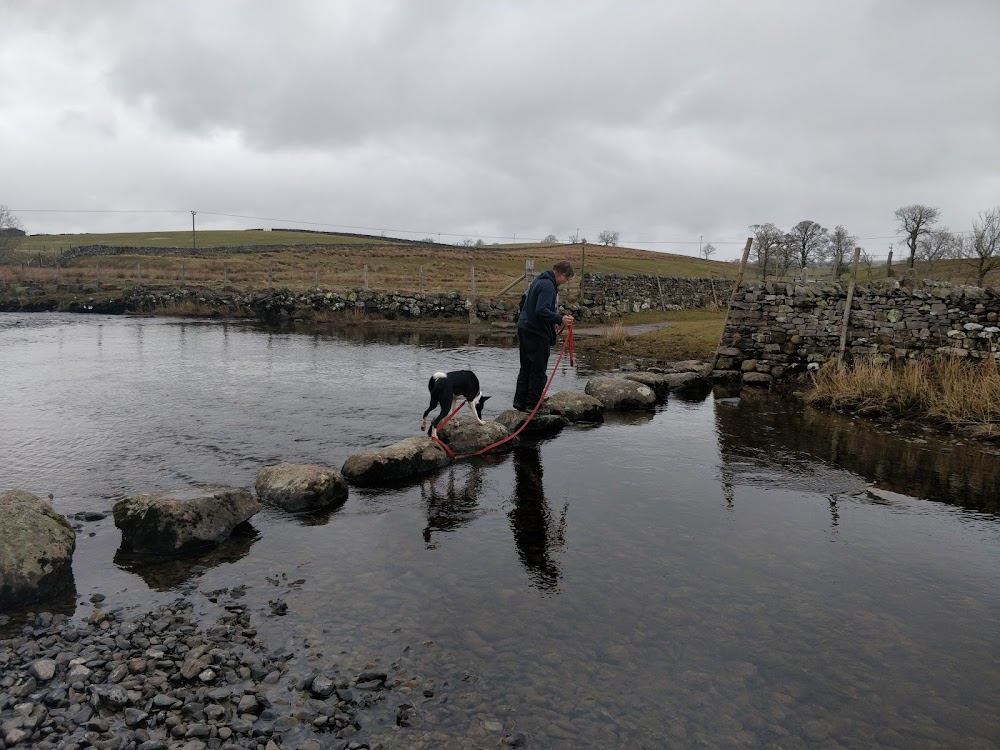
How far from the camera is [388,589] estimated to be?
6.45m

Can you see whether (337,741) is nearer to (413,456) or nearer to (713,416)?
(413,456)

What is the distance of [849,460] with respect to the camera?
11.5 m

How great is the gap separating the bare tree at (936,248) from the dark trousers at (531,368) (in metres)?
34.7

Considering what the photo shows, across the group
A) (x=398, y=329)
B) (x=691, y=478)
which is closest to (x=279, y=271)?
(x=398, y=329)

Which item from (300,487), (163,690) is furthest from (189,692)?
(300,487)

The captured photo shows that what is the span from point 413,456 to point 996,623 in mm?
7282

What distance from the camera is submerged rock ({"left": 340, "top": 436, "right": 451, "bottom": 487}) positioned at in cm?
963

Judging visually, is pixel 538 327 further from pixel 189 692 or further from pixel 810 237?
pixel 810 237

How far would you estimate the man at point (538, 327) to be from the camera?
12084mm

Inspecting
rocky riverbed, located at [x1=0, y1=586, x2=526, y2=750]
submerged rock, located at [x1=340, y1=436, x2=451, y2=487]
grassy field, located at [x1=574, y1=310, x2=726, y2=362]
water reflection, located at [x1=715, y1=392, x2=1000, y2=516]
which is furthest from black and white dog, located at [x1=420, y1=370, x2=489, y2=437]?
grassy field, located at [x1=574, y1=310, x2=726, y2=362]

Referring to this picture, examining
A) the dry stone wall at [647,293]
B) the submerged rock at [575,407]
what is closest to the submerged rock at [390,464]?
the submerged rock at [575,407]

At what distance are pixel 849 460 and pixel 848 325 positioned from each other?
24.8 ft

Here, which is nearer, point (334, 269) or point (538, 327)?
point (538, 327)

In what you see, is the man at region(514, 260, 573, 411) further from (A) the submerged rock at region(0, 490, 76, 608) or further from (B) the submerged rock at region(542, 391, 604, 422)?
(A) the submerged rock at region(0, 490, 76, 608)
